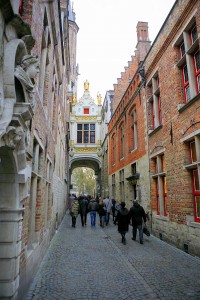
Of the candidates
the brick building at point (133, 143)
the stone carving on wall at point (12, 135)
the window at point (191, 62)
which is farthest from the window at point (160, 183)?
the stone carving on wall at point (12, 135)

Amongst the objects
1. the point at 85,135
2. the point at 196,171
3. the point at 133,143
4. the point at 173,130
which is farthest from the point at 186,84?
the point at 85,135

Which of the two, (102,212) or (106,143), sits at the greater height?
(106,143)

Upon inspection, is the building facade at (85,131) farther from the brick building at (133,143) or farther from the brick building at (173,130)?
the brick building at (173,130)

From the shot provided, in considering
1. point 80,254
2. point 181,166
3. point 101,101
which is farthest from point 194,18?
point 101,101

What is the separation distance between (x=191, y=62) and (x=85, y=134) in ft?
71.8

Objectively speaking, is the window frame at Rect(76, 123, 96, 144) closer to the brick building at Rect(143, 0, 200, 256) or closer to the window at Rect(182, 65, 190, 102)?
the brick building at Rect(143, 0, 200, 256)

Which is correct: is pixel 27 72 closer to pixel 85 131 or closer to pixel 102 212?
pixel 102 212

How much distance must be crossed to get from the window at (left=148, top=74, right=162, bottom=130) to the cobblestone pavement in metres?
4.96

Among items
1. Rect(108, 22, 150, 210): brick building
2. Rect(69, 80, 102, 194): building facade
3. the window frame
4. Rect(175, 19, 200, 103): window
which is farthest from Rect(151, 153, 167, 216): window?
the window frame

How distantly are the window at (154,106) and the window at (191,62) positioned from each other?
2.07m

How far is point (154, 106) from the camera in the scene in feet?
32.2

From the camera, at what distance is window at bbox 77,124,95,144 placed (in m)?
28.1

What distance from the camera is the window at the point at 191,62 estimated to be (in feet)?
21.9

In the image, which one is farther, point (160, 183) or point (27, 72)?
point (160, 183)
